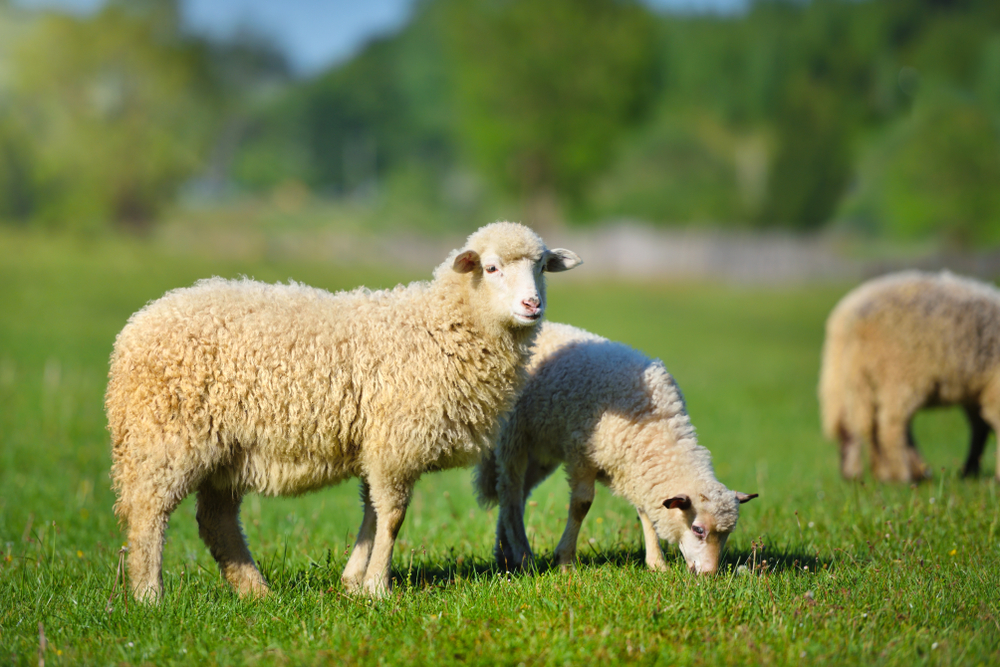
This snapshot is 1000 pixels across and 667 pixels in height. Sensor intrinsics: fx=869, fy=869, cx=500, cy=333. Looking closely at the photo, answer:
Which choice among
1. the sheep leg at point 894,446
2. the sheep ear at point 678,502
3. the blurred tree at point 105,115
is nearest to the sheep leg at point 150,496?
the sheep ear at point 678,502

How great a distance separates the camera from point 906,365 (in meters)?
8.36

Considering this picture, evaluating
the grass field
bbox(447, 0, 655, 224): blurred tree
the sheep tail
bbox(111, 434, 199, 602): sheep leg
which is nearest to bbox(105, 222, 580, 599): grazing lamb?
bbox(111, 434, 199, 602): sheep leg

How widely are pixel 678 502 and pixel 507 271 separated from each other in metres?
1.60

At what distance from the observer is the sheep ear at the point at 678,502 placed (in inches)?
190

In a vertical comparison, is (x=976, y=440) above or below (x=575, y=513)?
above

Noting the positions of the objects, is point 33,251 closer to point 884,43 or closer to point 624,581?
point 624,581

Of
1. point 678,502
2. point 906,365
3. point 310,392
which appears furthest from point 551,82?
point 310,392

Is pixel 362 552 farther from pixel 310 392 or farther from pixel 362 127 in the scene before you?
pixel 362 127

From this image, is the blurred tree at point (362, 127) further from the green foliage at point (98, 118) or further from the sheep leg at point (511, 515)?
the sheep leg at point (511, 515)

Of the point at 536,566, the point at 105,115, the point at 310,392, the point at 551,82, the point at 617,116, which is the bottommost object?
the point at 536,566

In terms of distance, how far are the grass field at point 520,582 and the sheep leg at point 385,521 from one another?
9.5 inches

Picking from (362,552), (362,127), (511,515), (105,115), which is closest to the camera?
(362,552)

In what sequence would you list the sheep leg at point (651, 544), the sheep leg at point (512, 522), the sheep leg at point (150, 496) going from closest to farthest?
the sheep leg at point (150, 496) → the sheep leg at point (651, 544) → the sheep leg at point (512, 522)

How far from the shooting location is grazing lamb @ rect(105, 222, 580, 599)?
454 centimetres
